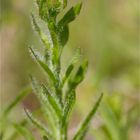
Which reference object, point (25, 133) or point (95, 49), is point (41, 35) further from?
point (95, 49)

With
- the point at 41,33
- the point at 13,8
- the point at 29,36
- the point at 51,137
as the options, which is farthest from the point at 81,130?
the point at 13,8

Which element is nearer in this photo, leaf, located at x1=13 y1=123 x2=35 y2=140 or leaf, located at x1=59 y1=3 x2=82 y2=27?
leaf, located at x1=59 y1=3 x2=82 y2=27

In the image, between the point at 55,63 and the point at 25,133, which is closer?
the point at 55,63

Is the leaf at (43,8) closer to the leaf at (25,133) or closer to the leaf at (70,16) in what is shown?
the leaf at (70,16)

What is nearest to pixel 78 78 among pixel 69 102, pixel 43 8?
pixel 69 102

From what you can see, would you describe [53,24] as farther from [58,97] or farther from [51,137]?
[51,137]

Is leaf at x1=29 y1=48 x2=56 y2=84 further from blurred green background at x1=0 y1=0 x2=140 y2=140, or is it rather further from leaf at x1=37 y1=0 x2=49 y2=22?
blurred green background at x1=0 y1=0 x2=140 y2=140

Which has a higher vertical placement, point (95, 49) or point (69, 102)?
point (69, 102)

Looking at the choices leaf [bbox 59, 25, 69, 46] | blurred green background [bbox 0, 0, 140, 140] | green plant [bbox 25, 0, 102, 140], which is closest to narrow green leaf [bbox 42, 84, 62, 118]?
green plant [bbox 25, 0, 102, 140]

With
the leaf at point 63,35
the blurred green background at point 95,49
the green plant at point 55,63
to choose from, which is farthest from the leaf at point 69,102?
the blurred green background at point 95,49

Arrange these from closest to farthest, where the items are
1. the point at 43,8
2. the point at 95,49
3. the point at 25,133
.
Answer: the point at 43,8, the point at 25,133, the point at 95,49
